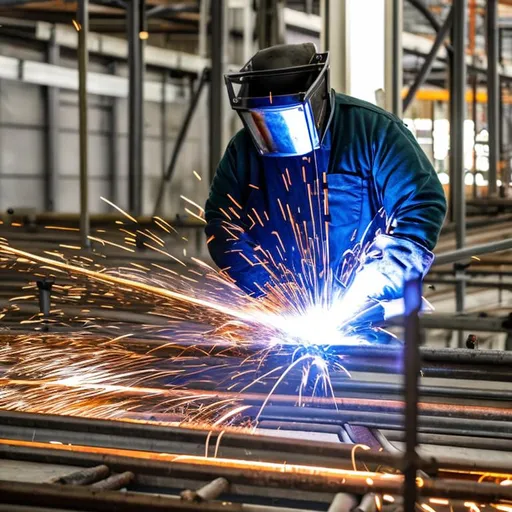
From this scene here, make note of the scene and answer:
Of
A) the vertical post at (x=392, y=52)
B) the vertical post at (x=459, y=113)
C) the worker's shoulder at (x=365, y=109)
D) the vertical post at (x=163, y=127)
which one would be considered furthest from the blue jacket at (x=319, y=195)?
the vertical post at (x=163, y=127)

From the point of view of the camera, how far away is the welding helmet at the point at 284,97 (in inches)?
96.3

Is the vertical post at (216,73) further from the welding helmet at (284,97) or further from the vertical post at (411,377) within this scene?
the vertical post at (411,377)

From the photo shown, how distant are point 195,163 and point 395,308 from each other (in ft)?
40.1

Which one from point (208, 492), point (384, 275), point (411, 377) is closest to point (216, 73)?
point (384, 275)

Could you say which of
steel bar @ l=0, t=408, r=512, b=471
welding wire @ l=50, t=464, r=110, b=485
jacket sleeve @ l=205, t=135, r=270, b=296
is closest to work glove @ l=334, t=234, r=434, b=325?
jacket sleeve @ l=205, t=135, r=270, b=296

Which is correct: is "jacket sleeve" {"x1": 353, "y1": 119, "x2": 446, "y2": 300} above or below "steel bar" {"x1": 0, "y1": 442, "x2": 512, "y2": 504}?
above

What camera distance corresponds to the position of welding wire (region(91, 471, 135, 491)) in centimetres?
158

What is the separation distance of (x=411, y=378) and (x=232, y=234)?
66.7 inches

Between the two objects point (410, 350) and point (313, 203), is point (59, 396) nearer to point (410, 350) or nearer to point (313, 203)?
point (313, 203)

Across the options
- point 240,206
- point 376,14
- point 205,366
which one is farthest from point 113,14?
point 205,366

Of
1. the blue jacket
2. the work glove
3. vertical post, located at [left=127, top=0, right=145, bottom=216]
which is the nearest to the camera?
the work glove

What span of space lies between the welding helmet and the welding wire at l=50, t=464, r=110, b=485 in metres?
1.17

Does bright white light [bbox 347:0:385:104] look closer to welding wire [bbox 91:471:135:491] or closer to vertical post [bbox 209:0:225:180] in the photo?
vertical post [bbox 209:0:225:180]

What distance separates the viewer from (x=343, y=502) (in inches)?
58.7
